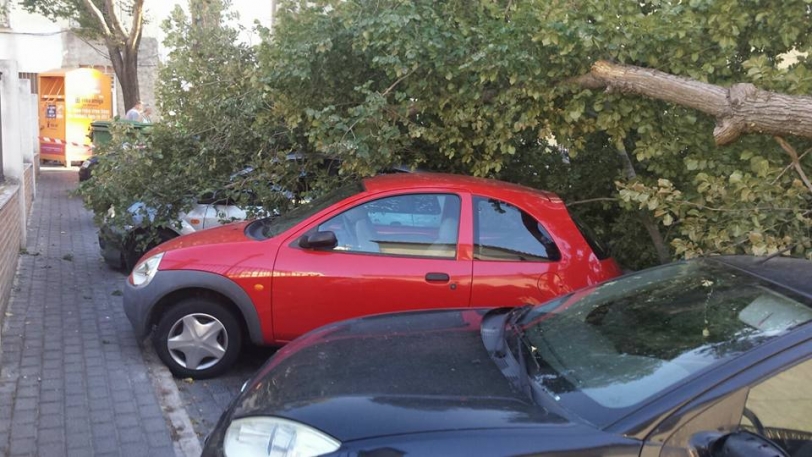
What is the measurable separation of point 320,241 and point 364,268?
1.15 feet

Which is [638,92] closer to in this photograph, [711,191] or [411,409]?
[711,191]

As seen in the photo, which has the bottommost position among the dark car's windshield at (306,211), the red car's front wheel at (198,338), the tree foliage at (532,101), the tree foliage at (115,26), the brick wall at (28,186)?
the red car's front wheel at (198,338)

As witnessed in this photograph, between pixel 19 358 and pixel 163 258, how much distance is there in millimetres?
1264

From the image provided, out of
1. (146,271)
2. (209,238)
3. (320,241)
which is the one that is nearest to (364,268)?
(320,241)

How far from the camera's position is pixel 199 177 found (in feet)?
23.4

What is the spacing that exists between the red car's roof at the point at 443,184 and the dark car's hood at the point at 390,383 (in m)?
1.63

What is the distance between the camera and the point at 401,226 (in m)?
5.16

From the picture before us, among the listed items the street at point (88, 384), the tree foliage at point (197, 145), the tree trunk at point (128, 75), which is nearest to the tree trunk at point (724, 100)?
the tree foliage at point (197, 145)

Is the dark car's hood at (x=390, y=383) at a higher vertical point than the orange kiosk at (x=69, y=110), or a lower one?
lower

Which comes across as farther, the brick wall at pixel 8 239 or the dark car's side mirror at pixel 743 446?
the brick wall at pixel 8 239

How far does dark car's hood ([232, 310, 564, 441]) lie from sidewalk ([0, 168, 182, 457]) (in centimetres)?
136

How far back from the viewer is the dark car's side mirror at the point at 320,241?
4.99m

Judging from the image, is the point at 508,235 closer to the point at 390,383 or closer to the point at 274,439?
the point at 390,383

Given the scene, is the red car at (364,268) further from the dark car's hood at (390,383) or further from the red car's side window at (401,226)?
the dark car's hood at (390,383)
